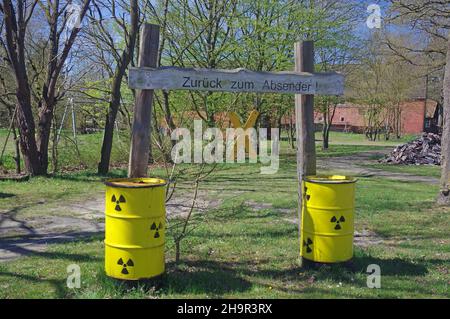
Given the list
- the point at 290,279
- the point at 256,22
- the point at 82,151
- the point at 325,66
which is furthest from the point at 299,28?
the point at 290,279

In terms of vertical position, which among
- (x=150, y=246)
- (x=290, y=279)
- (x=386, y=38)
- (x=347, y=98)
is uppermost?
(x=386, y=38)

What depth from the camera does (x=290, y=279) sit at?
527 cm

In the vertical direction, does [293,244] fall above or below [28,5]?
below

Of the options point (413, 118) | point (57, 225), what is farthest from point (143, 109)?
point (413, 118)

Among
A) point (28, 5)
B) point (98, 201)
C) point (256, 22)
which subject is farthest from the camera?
point (256, 22)

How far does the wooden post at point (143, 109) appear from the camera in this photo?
16.7ft

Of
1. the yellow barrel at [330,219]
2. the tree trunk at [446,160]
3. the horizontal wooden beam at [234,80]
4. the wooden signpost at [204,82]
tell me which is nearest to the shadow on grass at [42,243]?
the wooden signpost at [204,82]

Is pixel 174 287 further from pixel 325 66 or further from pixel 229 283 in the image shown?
pixel 325 66

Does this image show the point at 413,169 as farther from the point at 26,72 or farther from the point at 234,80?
the point at 234,80

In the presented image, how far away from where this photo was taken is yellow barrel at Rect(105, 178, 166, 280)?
4602 millimetres

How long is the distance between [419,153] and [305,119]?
19135mm

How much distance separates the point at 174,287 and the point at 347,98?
34198mm

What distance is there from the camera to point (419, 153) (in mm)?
22922

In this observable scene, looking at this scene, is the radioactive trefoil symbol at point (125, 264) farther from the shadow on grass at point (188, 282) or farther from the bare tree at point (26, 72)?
the bare tree at point (26, 72)
